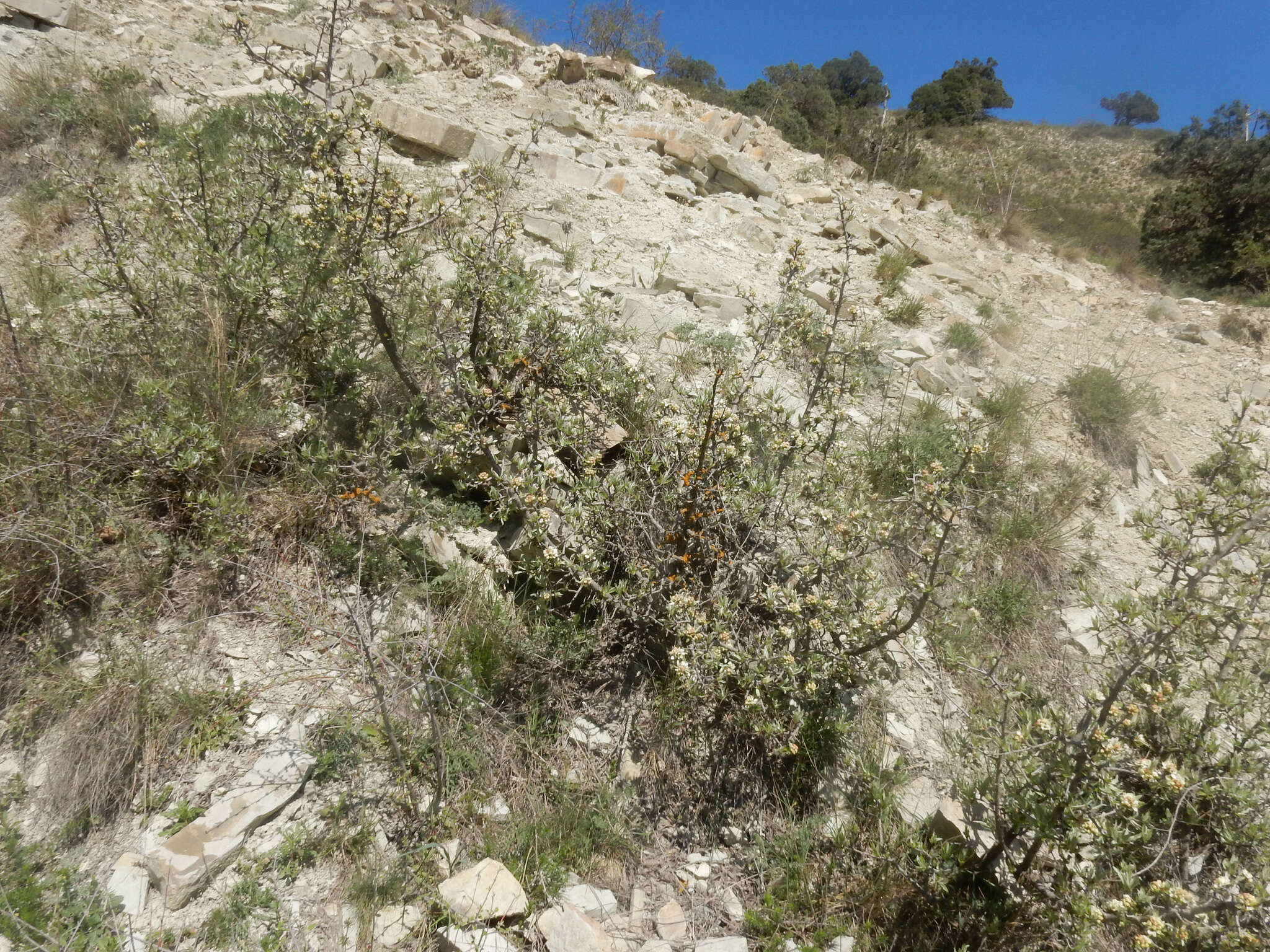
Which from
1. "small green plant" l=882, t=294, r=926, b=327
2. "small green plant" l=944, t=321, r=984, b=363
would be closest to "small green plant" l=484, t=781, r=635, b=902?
"small green plant" l=944, t=321, r=984, b=363

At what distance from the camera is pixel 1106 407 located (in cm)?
491

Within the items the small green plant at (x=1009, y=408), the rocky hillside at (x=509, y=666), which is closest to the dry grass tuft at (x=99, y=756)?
the rocky hillside at (x=509, y=666)

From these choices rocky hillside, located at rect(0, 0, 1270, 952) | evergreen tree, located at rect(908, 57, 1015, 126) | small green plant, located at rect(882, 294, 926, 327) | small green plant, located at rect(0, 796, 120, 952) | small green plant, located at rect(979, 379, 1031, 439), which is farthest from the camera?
evergreen tree, located at rect(908, 57, 1015, 126)

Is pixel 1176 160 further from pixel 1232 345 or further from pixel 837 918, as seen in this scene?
pixel 837 918

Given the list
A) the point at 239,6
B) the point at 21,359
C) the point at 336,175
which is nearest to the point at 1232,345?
the point at 336,175

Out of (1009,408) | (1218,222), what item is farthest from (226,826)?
(1218,222)

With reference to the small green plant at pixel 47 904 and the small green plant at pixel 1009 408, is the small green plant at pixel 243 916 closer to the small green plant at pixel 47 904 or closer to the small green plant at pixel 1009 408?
the small green plant at pixel 47 904

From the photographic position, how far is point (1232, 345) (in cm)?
658

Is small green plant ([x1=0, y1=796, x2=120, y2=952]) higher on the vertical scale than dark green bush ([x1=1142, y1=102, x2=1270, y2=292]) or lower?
lower

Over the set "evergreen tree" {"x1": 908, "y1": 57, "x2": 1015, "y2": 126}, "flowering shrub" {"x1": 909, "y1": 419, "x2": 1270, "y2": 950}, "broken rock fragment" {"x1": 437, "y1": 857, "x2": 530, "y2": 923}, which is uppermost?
"evergreen tree" {"x1": 908, "y1": 57, "x2": 1015, "y2": 126}

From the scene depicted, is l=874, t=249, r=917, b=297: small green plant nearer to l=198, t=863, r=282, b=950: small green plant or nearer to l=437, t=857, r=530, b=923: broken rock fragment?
l=437, t=857, r=530, b=923: broken rock fragment

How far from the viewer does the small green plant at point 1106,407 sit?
15.8ft

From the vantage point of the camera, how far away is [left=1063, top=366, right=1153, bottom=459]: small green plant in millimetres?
4816

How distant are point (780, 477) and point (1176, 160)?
22.0 metres
